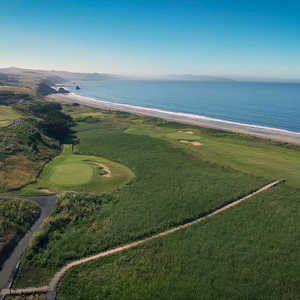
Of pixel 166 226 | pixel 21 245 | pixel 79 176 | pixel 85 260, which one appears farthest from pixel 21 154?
pixel 166 226

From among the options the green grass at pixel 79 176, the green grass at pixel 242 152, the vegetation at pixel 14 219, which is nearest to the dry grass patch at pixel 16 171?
the green grass at pixel 79 176

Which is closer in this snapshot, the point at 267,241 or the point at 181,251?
the point at 181,251

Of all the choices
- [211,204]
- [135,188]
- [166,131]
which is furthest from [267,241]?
[166,131]

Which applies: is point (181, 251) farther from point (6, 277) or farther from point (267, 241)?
point (6, 277)

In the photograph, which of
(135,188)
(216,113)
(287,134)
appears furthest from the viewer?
(216,113)

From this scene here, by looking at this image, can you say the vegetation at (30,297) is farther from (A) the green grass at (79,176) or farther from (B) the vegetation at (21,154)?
(B) the vegetation at (21,154)

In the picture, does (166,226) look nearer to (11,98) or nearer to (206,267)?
(206,267)
